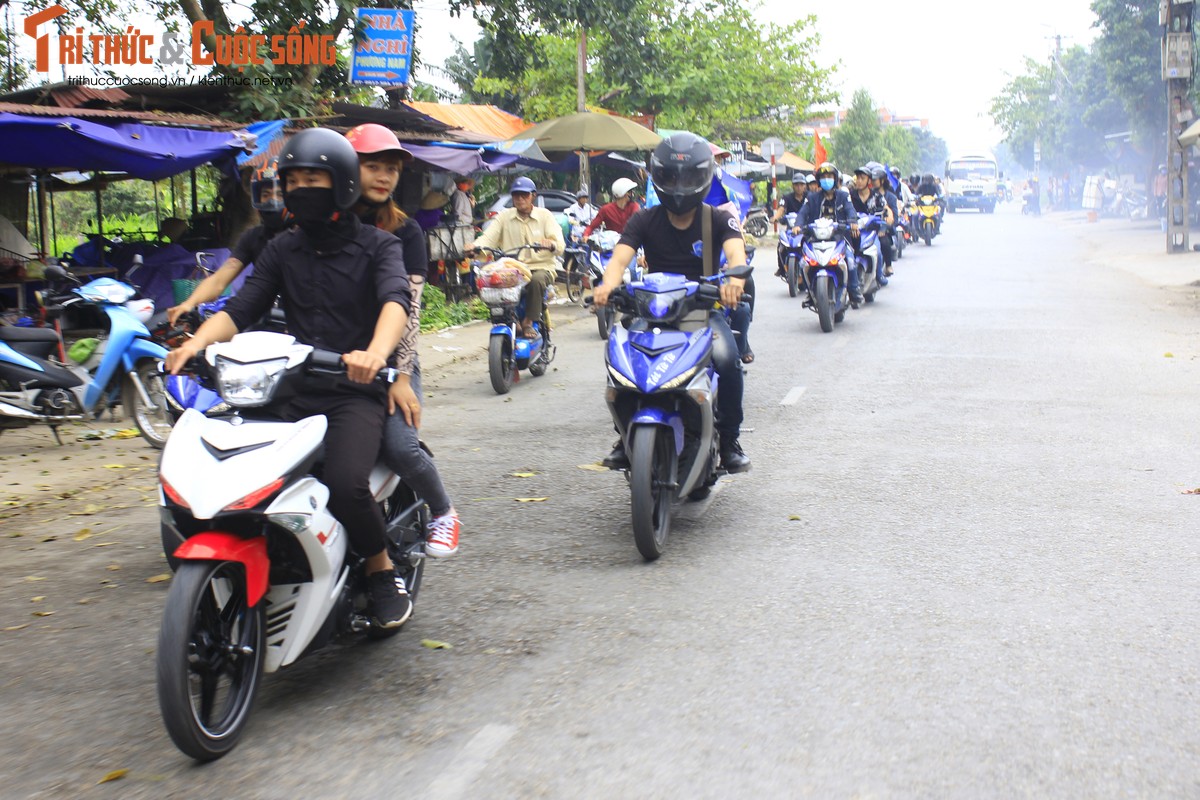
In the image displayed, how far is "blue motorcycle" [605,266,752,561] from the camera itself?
582 centimetres

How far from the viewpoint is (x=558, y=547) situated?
605cm

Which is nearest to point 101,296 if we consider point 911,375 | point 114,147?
point 114,147

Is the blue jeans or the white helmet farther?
the white helmet

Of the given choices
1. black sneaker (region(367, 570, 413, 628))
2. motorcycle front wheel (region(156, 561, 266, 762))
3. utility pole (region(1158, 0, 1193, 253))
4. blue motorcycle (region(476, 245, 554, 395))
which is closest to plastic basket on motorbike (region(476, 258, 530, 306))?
blue motorcycle (region(476, 245, 554, 395))

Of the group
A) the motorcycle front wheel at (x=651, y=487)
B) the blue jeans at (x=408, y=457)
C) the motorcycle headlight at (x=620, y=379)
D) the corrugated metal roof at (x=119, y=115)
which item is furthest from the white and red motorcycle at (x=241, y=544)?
the corrugated metal roof at (x=119, y=115)

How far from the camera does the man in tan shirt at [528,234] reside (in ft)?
38.6

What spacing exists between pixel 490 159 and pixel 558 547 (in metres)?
13.5

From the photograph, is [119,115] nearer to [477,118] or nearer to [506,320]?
[506,320]

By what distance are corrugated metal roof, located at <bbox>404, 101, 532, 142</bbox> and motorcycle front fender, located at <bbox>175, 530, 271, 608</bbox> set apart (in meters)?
24.3

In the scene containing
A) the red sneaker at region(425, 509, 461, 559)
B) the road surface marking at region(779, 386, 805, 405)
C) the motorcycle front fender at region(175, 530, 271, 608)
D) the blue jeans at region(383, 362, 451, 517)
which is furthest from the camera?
the road surface marking at region(779, 386, 805, 405)

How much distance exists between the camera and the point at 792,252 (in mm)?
17406

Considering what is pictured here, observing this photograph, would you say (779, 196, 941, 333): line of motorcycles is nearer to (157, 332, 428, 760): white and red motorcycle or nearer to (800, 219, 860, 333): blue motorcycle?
(800, 219, 860, 333): blue motorcycle

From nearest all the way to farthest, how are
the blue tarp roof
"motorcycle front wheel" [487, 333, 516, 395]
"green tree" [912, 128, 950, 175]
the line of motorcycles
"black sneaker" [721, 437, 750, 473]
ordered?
"black sneaker" [721, 437, 750, 473]
"motorcycle front wheel" [487, 333, 516, 395]
the blue tarp roof
the line of motorcycles
"green tree" [912, 128, 950, 175]

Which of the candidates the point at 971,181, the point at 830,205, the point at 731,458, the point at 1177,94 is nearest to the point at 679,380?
the point at 731,458
